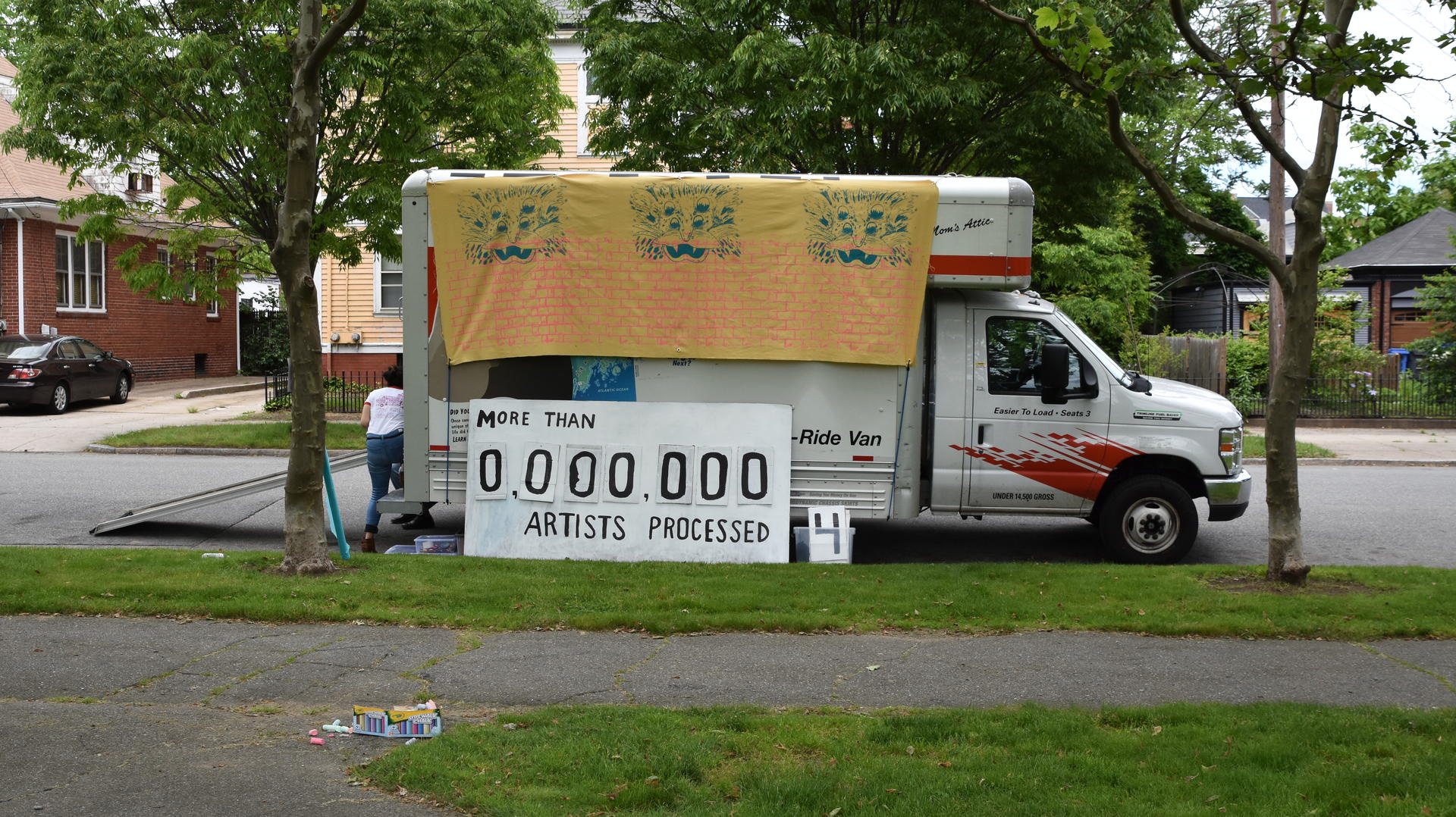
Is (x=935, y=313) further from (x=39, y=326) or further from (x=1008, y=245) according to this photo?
(x=39, y=326)

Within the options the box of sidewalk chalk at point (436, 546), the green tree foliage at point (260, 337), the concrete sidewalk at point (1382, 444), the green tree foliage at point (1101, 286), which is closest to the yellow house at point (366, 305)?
the green tree foliage at point (260, 337)

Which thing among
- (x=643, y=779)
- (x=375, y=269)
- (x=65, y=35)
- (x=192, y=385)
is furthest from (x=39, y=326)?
(x=643, y=779)

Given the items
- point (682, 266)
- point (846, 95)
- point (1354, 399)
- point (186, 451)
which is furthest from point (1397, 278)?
point (682, 266)

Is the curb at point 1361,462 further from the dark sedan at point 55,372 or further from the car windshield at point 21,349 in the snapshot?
the car windshield at point 21,349

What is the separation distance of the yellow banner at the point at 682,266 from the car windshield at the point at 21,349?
60.7 feet

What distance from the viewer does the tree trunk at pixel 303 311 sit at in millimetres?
8297

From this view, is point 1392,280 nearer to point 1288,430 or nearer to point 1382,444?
point 1382,444

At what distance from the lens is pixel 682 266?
31.8ft

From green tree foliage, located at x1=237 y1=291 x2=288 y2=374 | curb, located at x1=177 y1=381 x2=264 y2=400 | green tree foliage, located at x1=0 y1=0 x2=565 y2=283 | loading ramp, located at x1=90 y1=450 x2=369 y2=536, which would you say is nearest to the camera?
loading ramp, located at x1=90 y1=450 x2=369 y2=536

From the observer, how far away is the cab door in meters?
9.98

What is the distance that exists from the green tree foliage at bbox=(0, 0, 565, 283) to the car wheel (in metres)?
6.79

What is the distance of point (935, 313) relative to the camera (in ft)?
32.9

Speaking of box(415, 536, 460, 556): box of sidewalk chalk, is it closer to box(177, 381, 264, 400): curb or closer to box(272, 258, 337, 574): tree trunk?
box(272, 258, 337, 574): tree trunk

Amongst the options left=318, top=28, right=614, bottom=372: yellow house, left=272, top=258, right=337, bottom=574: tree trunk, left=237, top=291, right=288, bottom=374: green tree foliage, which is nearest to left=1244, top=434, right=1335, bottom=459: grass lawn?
left=272, top=258, right=337, bottom=574: tree trunk
